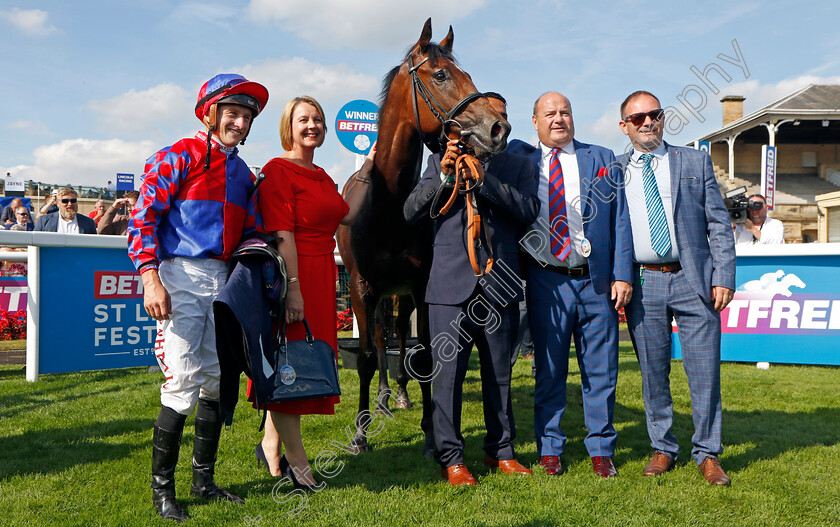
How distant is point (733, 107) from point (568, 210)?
3433cm

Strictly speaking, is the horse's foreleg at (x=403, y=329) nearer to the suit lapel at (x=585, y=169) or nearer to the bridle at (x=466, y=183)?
the bridle at (x=466, y=183)

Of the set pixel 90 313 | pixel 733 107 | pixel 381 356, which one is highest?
pixel 733 107

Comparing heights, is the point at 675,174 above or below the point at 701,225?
above

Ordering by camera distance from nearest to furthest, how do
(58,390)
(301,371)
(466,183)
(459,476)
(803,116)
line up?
(301,371) < (466,183) < (459,476) < (58,390) < (803,116)

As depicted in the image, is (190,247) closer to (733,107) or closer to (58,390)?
(58,390)

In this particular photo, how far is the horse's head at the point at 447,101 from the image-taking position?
289 centimetres

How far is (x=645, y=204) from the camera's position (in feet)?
11.0

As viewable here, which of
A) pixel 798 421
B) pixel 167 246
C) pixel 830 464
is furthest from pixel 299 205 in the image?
pixel 798 421

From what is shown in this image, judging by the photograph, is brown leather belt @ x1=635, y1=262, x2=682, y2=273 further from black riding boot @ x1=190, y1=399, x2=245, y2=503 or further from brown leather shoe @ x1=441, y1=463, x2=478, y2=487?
black riding boot @ x1=190, y1=399, x2=245, y2=503

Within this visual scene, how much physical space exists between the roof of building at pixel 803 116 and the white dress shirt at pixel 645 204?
23.8m

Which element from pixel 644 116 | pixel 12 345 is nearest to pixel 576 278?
pixel 644 116

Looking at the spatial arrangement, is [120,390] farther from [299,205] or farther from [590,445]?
[590,445]

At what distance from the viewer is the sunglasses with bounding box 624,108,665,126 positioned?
335 centimetres

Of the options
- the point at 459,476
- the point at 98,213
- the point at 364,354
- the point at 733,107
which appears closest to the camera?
A: the point at 459,476
